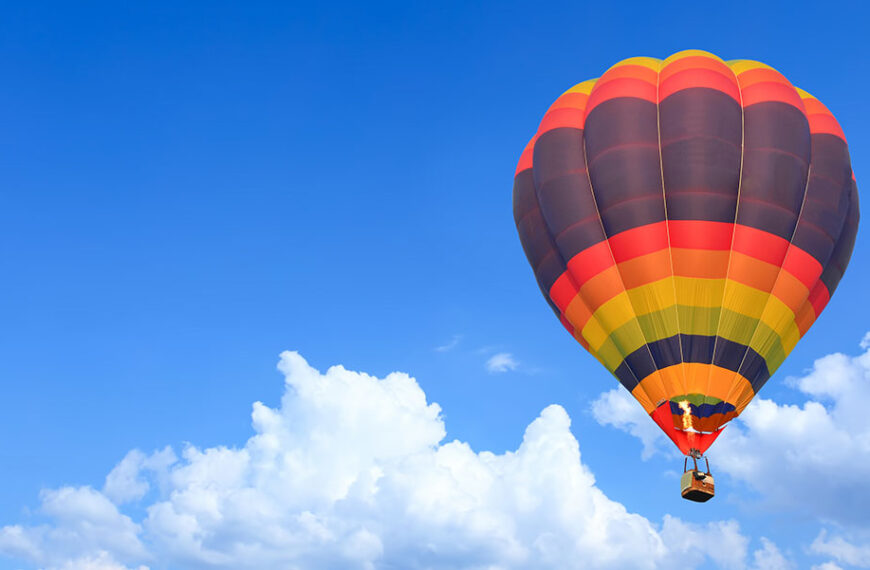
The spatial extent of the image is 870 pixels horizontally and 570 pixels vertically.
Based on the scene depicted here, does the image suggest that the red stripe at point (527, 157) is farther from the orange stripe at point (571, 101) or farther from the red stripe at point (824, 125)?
the red stripe at point (824, 125)

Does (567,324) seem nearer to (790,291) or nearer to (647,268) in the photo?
(647,268)

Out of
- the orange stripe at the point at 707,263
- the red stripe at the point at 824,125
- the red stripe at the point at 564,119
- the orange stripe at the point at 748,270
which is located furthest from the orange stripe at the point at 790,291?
the red stripe at the point at 564,119

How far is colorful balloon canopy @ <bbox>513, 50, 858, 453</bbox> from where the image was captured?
775 inches

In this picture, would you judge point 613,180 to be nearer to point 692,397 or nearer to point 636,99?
point 636,99

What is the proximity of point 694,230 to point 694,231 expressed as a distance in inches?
0.8

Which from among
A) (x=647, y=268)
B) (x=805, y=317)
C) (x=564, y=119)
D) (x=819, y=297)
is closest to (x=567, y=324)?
(x=647, y=268)

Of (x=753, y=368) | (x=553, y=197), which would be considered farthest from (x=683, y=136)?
(x=753, y=368)

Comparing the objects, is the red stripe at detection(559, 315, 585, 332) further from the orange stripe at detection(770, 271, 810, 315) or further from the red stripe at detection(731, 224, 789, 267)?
the orange stripe at detection(770, 271, 810, 315)

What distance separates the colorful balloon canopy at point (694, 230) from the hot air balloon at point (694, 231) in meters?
0.03

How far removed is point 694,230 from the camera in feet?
65.3

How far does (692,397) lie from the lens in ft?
63.1

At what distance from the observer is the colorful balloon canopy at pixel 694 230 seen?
19.7 meters

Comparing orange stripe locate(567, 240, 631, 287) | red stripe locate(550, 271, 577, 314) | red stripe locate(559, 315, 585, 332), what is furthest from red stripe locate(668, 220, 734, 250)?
red stripe locate(559, 315, 585, 332)

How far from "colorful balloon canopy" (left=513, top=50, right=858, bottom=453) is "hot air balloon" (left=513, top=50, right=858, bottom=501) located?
0.03 metres
